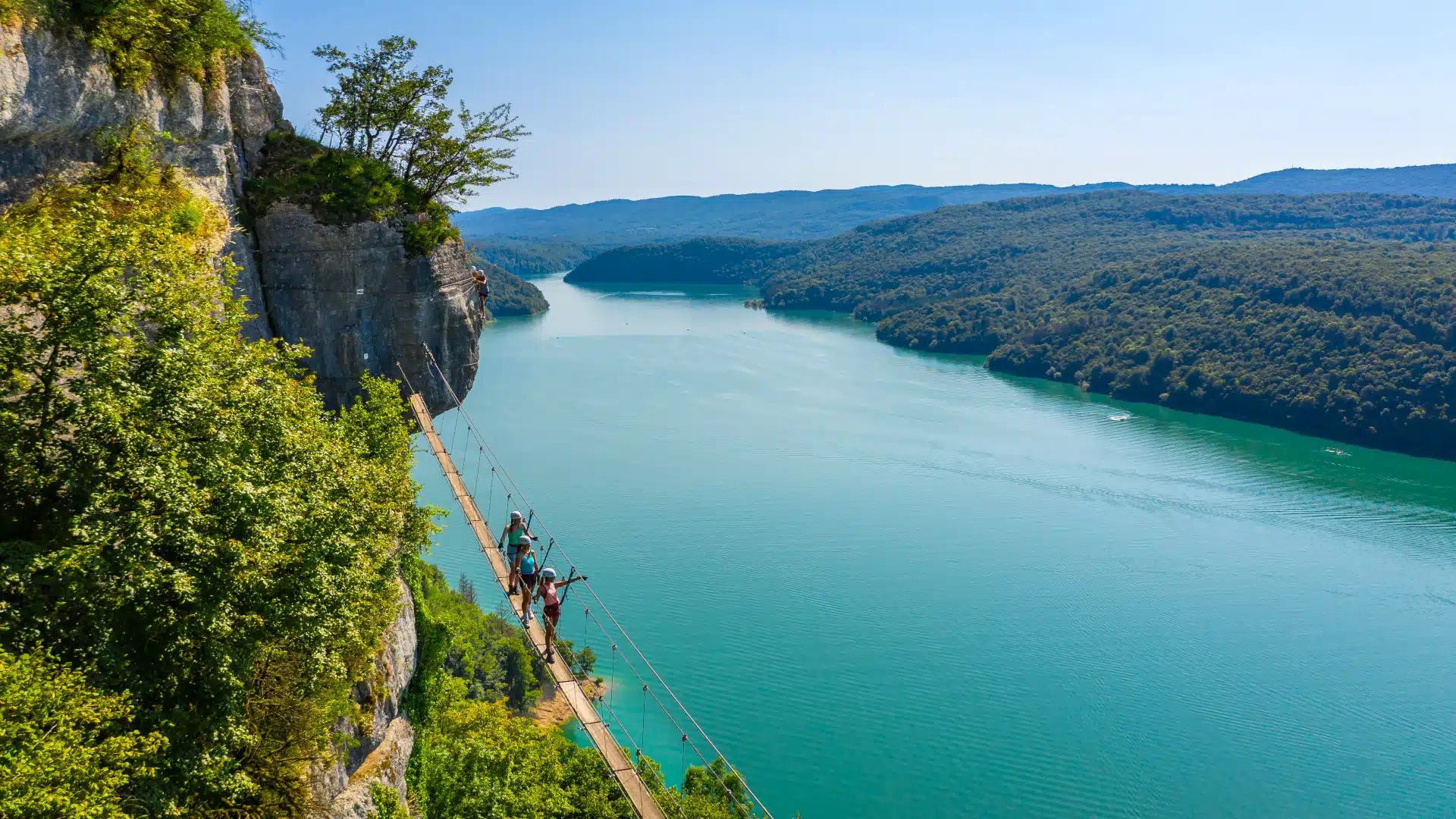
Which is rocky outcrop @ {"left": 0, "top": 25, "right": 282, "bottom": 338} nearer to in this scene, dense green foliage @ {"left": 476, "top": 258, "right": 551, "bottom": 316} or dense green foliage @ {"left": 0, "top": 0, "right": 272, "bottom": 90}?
dense green foliage @ {"left": 0, "top": 0, "right": 272, "bottom": 90}

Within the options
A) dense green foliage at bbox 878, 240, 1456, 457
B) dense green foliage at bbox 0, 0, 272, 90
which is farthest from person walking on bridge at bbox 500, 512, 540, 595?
dense green foliage at bbox 878, 240, 1456, 457

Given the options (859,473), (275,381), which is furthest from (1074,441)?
(275,381)

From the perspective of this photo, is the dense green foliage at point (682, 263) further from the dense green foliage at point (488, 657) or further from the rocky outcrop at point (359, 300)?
the rocky outcrop at point (359, 300)

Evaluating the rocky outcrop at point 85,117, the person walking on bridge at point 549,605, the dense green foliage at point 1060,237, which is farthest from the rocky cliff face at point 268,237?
the dense green foliage at point 1060,237

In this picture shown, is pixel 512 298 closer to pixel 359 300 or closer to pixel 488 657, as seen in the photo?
pixel 488 657

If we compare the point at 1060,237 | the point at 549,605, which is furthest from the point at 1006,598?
the point at 1060,237

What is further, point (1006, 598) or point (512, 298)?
point (512, 298)
